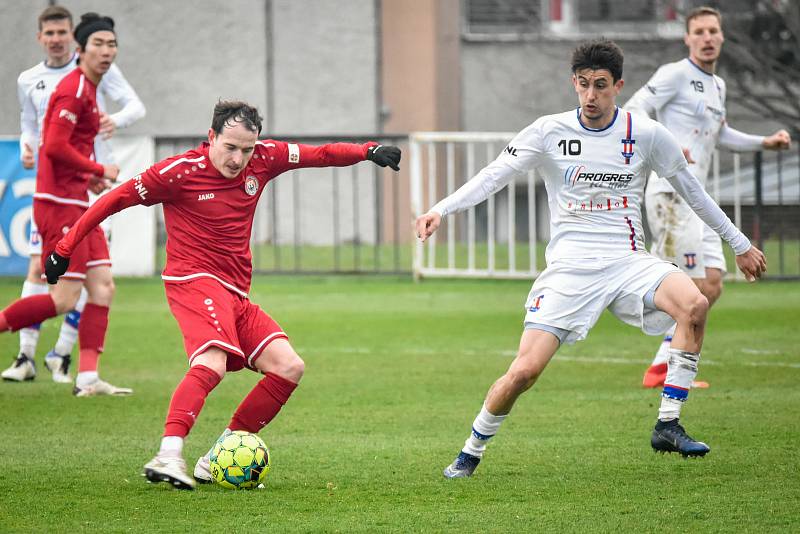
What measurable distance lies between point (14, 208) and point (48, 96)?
733 cm

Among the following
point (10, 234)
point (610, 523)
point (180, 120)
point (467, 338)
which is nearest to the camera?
point (610, 523)

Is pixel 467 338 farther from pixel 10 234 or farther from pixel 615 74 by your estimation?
pixel 10 234

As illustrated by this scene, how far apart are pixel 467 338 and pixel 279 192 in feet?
48.6

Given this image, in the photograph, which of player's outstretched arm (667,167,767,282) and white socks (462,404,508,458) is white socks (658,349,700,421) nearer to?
player's outstretched arm (667,167,767,282)

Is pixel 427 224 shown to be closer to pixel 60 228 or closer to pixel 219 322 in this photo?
pixel 219 322

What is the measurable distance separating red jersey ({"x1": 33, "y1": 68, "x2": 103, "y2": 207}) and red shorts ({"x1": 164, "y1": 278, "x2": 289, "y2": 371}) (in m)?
2.55

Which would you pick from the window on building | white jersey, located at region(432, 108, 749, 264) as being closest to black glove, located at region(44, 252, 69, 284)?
white jersey, located at region(432, 108, 749, 264)

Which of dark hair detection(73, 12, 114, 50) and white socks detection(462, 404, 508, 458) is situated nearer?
white socks detection(462, 404, 508, 458)

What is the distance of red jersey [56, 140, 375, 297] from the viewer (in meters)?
6.18

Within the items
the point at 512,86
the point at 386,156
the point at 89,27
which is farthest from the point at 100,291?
the point at 512,86

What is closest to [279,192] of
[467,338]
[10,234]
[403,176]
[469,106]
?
[403,176]

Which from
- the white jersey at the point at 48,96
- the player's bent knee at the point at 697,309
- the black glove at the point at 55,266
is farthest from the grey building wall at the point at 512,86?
the black glove at the point at 55,266

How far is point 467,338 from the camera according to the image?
1212 cm

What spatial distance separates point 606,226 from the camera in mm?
6559
